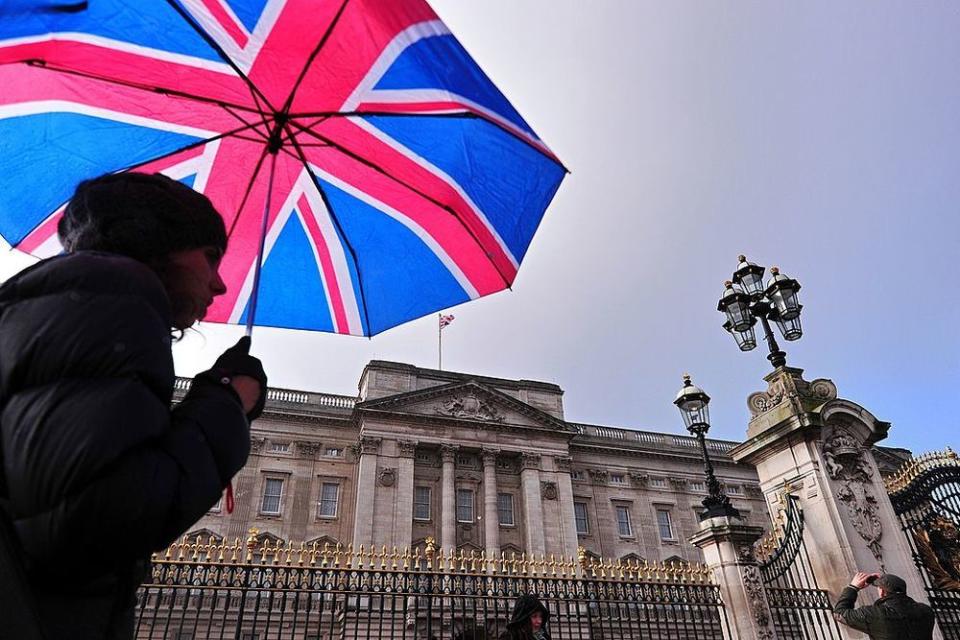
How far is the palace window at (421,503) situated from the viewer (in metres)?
33.4

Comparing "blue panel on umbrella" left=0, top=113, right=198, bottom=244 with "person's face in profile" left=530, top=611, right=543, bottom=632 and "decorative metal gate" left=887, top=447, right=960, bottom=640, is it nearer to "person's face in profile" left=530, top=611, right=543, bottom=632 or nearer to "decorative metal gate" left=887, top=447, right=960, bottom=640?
"person's face in profile" left=530, top=611, right=543, bottom=632

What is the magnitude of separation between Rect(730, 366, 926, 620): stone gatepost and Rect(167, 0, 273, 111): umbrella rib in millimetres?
8216

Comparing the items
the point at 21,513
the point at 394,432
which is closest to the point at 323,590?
the point at 21,513

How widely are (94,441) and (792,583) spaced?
9639 mm

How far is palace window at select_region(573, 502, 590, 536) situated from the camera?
122 feet

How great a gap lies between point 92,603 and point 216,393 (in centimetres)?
51

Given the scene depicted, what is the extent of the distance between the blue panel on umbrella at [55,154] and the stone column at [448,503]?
101 ft

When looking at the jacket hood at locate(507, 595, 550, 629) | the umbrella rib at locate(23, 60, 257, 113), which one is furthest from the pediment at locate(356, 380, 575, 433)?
the umbrella rib at locate(23, 60, 257, 113)

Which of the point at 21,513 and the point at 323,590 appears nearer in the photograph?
the point at 21,513

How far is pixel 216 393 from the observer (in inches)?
57.5

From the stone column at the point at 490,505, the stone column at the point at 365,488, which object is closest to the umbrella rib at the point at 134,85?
the stone column at the point at 365,488

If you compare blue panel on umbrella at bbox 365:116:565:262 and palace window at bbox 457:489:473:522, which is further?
palace window at bbox 457:489:473:522

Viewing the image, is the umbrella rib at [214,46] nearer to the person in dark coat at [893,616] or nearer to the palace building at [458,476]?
the person in dark coat at [893,616]

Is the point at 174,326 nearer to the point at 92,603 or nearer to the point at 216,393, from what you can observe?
the point at 216,393
